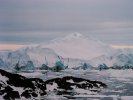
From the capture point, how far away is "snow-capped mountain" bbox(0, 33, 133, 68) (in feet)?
63.1

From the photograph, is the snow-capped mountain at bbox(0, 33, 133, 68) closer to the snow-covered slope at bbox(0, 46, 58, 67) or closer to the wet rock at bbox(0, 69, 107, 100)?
the snow-covered slope at bbox(0, 46, 58, 67)

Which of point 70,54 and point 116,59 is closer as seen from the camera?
point 70,54

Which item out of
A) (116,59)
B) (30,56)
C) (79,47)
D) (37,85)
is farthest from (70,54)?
(37,85)

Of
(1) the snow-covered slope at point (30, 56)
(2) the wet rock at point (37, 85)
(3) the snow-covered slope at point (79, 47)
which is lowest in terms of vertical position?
(2) the wet rock at point (37, 85)

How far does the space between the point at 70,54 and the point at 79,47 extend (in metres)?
0.53

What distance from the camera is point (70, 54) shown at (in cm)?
2238

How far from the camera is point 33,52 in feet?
67.7

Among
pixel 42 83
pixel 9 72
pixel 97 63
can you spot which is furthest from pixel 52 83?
pixel 97 63

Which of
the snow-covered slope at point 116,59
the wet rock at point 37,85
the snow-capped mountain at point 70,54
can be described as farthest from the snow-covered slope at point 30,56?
the snow-covered slope at point 116,59

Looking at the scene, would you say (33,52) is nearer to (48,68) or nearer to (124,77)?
(48,68)

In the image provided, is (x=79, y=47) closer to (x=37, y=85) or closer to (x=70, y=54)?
(x=70, y=54)

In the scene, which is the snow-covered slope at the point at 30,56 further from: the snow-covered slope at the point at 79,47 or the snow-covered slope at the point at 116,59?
the snow-covered slope at the point at 116,59

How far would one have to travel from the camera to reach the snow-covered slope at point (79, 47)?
65.4 ft

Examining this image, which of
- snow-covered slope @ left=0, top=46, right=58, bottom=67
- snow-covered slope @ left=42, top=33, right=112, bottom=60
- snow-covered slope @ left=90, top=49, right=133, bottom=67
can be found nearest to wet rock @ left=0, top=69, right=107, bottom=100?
snow-covered slope @ left=0, top=46, right=58, bottom=67
